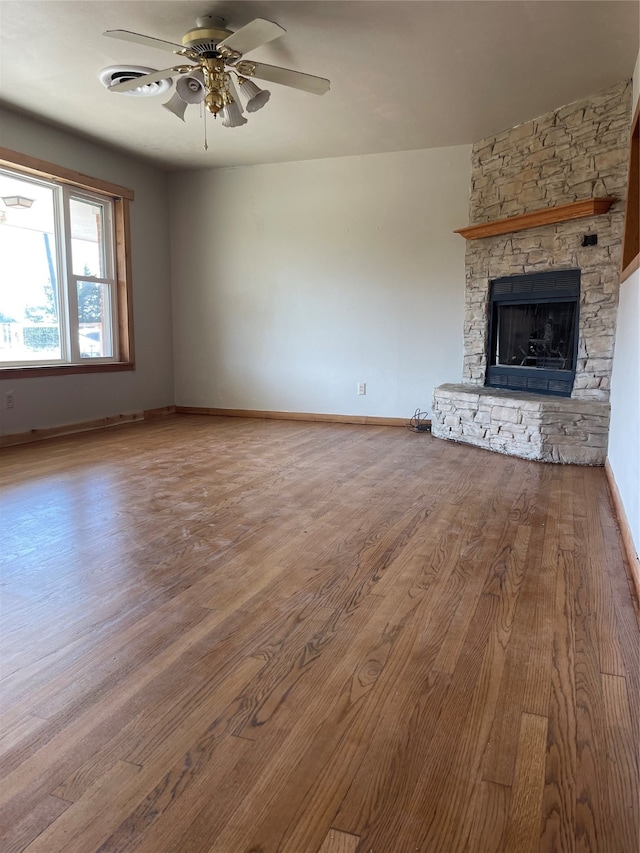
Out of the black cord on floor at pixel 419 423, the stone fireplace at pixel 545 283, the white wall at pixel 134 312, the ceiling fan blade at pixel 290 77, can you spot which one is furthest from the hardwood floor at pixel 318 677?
the black cord on floor at pixel 419 423

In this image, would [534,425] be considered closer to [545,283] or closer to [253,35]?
[545,283]

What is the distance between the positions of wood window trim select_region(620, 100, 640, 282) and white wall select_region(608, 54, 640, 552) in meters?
0.19

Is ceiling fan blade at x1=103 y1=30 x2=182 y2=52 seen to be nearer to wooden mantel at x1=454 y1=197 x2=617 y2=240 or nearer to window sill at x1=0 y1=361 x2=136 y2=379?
window sill at x1=0 y1=361 x2=136 y2=379

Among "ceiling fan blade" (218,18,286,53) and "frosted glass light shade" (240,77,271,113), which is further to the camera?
"frosted glass light shade" (240,77,271,113)

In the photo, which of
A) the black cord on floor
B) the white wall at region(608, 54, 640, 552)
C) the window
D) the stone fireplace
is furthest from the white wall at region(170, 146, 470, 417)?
the white wall at region(608, 54, 640, 552)

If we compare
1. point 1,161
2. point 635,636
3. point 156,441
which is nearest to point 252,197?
point 1,161

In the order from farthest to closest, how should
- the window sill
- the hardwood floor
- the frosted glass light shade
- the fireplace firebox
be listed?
1. the window sill
2. the fireplace firebox
3. the frosted glass light shade
4. the hardwood floor

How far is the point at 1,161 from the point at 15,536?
3.46 m

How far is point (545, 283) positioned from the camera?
475 cm

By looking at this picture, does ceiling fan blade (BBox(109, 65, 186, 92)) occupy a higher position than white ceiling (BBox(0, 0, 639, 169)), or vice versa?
white ceiling (BBox(0, 0, 639, 169))

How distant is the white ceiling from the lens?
3143 millimetres

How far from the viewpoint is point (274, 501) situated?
321 centimetres

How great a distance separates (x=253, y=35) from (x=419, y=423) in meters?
3.74

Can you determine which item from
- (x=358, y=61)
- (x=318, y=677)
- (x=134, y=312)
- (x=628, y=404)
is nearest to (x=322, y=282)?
(x=134, y=312)
